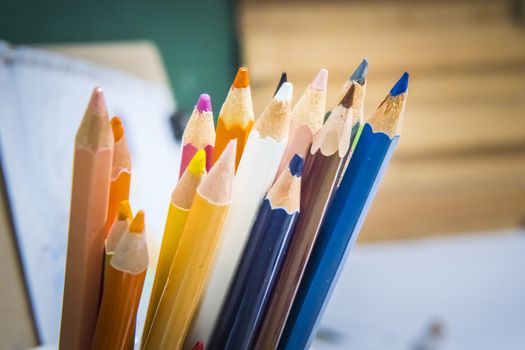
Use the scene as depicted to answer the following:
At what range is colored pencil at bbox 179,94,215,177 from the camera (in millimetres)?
208

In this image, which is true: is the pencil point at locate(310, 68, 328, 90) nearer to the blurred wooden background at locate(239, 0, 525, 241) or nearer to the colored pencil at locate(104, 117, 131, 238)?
the colored pencil at locate(104, 117, 131, 238)

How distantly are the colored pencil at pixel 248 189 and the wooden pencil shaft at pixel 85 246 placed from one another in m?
0.05

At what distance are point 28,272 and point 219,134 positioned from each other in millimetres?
197

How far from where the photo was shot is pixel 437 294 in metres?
0.67

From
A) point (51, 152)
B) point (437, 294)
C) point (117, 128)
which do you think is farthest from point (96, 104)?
point (437, 294)

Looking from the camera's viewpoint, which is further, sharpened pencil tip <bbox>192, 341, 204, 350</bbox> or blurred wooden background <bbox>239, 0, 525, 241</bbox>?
blurred wooden background <bbox>239, 0, 525, 241</bbox>

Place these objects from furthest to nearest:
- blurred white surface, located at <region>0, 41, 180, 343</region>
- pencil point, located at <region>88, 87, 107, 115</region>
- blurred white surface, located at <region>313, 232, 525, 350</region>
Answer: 1. blurred white surface, located at <region>313, 232, 525, 350</region>
2. blurred white surface, located at <region>0, 41, 180, 343</region>
3. pencil point, located at <region>88, 87, 107, 115</region>

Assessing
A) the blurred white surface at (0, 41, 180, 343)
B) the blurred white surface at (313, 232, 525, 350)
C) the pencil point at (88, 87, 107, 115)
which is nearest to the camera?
the pencil point at (88, 87, 107, 115)

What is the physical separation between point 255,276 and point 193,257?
0.03 meters

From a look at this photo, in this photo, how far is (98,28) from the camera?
602mm

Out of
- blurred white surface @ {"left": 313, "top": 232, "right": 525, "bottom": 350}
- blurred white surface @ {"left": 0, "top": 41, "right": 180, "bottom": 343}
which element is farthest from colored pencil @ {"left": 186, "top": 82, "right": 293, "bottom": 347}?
blurred white surface @ {"left": 313, "top": 232, "right": 525, "bottom": 350}

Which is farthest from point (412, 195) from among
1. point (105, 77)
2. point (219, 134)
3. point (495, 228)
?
point (219, 134)

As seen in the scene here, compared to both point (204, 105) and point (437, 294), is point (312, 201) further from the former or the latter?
point (437, 294)

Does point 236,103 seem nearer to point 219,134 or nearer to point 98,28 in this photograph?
point 219,134
